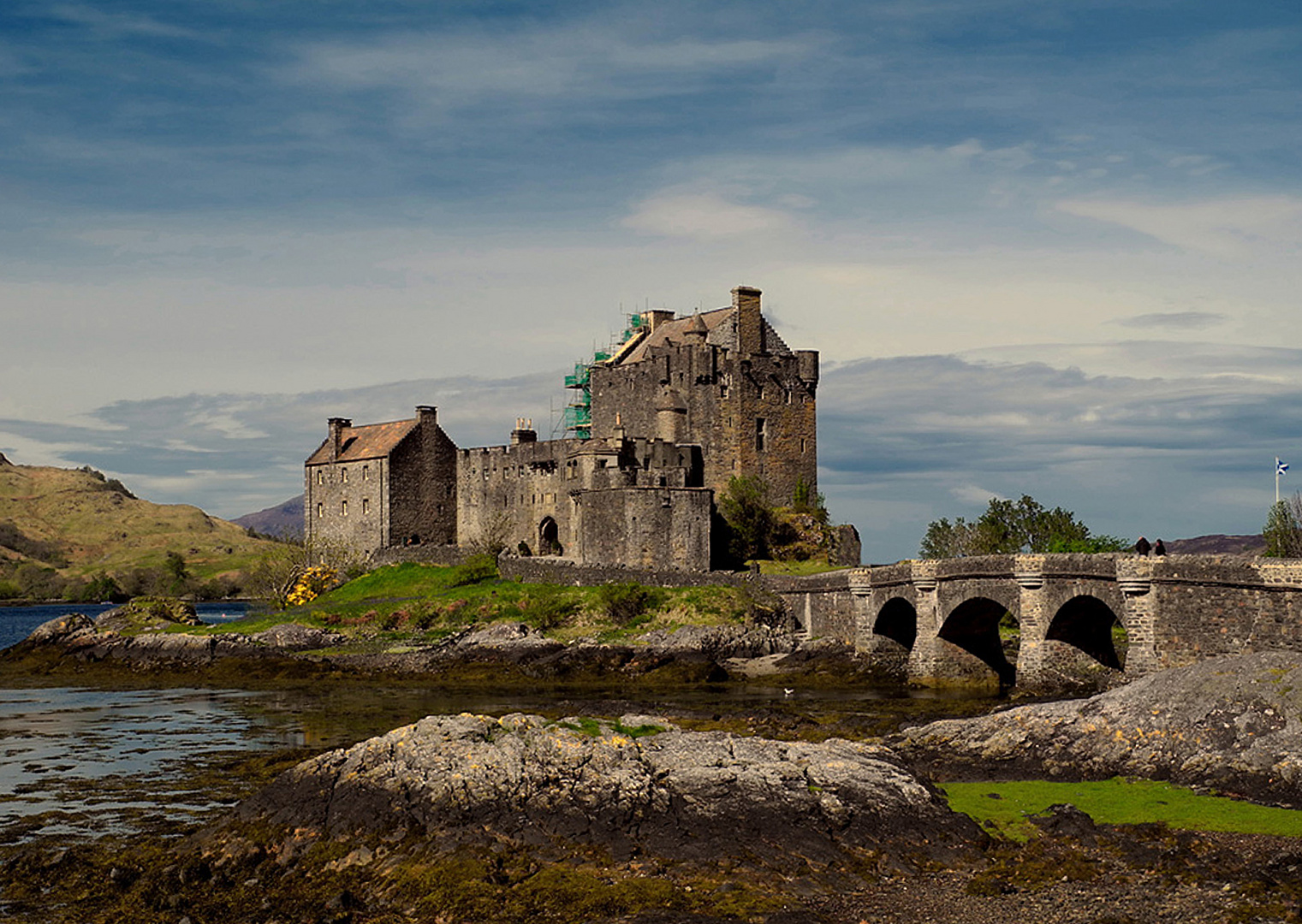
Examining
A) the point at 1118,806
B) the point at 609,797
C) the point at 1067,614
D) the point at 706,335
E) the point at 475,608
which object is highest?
the point at 706,335

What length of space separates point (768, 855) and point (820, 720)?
14269mm

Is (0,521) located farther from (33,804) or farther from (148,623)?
(33,804)

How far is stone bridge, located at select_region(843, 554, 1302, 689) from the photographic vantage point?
3192cm

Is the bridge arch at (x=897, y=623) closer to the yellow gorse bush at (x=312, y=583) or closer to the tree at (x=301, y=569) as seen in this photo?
the yellow gorse bush at (x=312, y=583)

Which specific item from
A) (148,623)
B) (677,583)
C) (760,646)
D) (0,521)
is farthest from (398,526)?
(0,521)

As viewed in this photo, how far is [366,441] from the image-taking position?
8400 cm

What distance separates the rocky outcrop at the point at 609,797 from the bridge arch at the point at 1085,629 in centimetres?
1889

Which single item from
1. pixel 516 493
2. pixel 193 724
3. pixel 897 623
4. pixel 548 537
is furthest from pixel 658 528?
pixel 193 724

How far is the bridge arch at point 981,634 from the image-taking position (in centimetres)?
4425

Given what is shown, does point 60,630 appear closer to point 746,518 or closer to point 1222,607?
point 746,518

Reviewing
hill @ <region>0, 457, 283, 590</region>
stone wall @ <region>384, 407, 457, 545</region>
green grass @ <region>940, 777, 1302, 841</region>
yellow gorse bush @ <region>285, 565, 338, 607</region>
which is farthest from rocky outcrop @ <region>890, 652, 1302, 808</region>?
hill @ <region>0, 457, 283, 590</region>

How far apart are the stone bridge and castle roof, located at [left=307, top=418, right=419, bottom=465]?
3970 centimetres

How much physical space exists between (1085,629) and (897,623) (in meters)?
10.3

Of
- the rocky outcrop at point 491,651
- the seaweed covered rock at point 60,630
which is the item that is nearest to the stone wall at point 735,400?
the rocky outcrop at point 491,651
